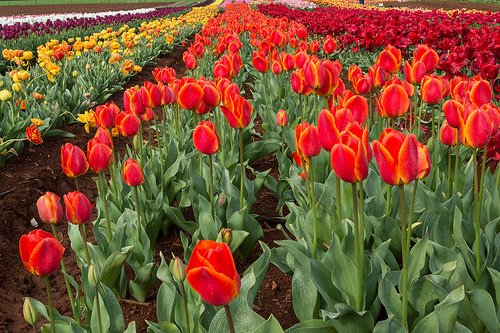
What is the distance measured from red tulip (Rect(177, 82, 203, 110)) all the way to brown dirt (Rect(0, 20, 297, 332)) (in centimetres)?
83

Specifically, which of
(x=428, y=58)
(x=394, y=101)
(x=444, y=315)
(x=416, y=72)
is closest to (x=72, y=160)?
(x=394, y=101)

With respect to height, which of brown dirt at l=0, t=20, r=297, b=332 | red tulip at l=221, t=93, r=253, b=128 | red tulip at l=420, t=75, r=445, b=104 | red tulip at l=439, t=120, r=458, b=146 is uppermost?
red tulip at l=420, t=75, r=445, b=104

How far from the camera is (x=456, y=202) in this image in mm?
2250

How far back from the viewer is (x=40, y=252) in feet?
4.42

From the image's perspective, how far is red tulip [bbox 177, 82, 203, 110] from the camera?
2.47 metres

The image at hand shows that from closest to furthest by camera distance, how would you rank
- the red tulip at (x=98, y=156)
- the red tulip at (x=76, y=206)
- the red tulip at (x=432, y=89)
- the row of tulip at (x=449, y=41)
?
the red tulip at (x=76, y=206)
the red tulip at (x=98, y=156)
the red tulip at (x=432, y=89)
the row of tulip at (x=449, y=41)

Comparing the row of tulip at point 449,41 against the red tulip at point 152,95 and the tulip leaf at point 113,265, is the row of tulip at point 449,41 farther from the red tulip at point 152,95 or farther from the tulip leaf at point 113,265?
the tulip leaf at point 113,265

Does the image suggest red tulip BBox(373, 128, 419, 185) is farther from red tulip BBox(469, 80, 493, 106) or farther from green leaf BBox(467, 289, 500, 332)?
red tulip BBox(469, 80, 493, 106)

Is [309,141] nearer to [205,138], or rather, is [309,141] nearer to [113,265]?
[205,138]

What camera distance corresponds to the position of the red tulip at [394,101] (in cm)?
206

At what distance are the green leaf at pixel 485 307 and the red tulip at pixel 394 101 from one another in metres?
0.77

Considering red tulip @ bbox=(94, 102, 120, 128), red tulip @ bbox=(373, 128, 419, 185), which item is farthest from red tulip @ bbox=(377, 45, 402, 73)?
red tulip @ bbox=(373, 128, 419, 185)

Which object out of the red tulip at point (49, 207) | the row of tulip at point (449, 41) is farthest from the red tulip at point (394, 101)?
the row of tulip at point (449, 41)

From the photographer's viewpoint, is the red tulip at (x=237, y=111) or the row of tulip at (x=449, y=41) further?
the row of tulip at (x=449, y=41)
